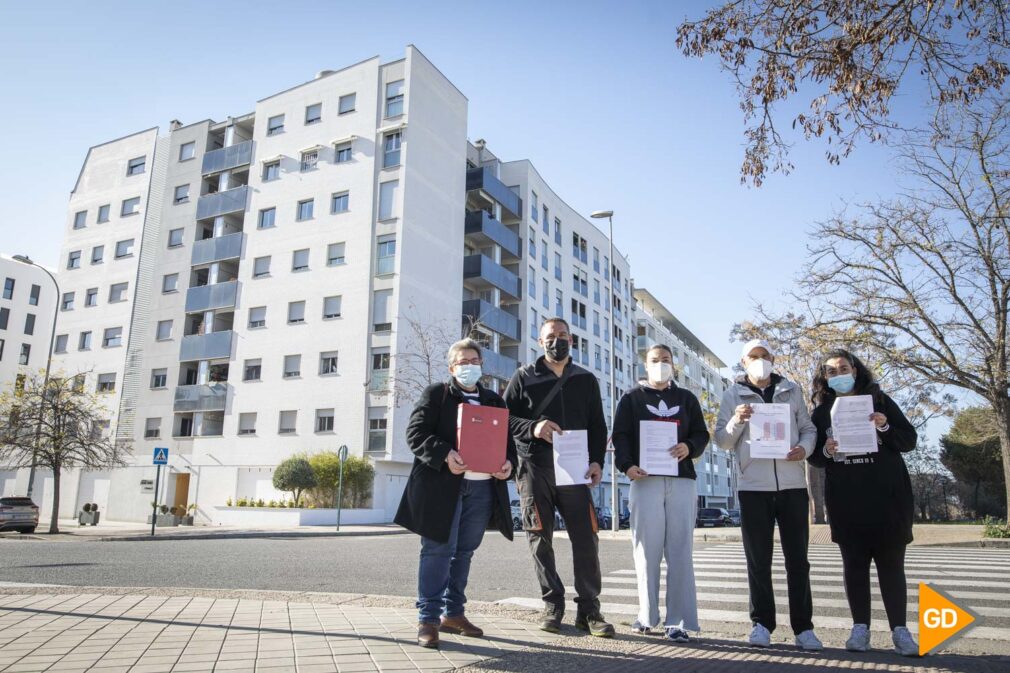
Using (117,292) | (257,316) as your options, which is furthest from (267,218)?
(117,292)

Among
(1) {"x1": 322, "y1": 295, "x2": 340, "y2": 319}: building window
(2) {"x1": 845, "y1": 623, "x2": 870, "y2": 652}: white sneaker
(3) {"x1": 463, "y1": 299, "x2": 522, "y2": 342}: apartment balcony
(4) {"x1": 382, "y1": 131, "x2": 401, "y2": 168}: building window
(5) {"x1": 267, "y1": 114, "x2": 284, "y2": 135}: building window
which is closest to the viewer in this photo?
(2) {"x1": 845, "y1": 623, "x2": 870, "y2": 652}: white sneaker

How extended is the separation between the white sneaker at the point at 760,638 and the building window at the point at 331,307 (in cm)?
3358

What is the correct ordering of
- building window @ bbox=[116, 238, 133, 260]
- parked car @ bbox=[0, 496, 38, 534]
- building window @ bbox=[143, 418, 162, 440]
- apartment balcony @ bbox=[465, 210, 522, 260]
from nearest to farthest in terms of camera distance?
parked car @ bbox=[0, 496, 38, 534] < building window @ bbox=[143, 418, 162, 440] < apartment balcony @ bbox=[465, 210, 522, 260] < building window @ bbox=[116, 238, 133, 260]

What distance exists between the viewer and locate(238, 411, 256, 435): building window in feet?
123

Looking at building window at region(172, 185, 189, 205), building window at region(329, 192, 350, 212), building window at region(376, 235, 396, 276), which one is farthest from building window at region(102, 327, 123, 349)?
building window at region(376, 235, 396, 276)

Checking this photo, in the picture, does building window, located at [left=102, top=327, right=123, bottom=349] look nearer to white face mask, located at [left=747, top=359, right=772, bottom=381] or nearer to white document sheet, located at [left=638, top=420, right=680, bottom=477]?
white document sheet, located at [left=638, top=420, right=680, bottom=477]

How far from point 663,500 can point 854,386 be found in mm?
1657

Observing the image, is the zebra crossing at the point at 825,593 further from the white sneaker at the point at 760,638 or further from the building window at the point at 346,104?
the building window at the point at 346,104

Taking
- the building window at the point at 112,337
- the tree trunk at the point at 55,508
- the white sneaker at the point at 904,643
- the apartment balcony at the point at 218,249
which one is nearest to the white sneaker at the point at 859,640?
the white sneaker at the point at 904,643

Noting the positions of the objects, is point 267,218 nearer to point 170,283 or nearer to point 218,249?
point 218,249

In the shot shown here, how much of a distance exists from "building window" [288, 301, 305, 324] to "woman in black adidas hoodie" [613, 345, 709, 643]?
34.4m

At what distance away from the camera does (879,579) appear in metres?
4.82

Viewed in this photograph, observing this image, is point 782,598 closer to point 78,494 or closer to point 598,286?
point 78,494

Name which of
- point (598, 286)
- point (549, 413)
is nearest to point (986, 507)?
point (598, 286)
